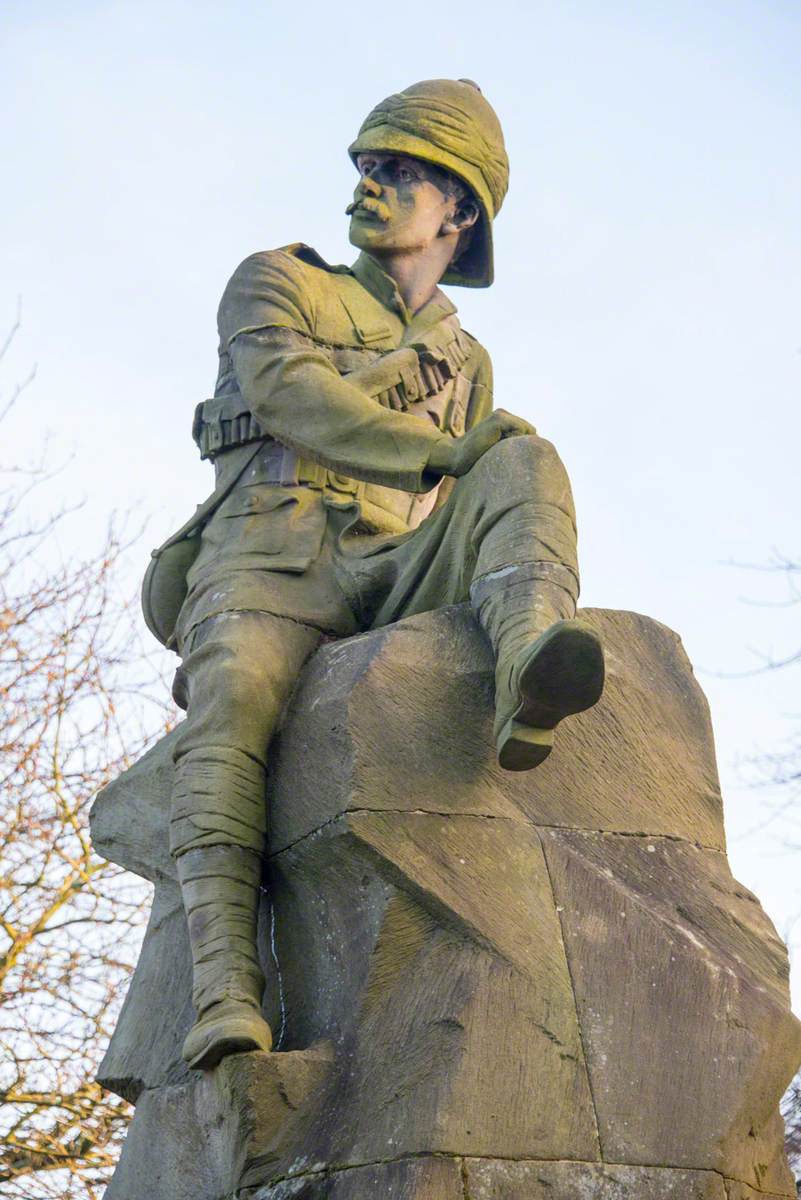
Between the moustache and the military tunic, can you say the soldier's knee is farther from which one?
the moustache

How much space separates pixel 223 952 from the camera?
4.23 m

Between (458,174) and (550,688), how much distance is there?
1.98 m

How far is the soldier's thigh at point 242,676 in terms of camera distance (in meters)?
4.45

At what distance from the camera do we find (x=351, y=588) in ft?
15.6

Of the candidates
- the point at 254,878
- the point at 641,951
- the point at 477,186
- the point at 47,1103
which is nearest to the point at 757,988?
the point at 641,951

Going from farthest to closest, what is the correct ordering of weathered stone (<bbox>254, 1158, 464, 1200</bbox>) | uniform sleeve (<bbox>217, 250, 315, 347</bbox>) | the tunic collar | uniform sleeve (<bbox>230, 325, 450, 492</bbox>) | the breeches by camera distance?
the tunic collar, uniform sleeve (<bbox>217, 250, 315, 347</bbox>), uniform sleeve (<bbox>230, 325, 450, 492</bbox>), the breeches, weathered stone (<bbox>254, 1158, 464, 1200</bbox>)

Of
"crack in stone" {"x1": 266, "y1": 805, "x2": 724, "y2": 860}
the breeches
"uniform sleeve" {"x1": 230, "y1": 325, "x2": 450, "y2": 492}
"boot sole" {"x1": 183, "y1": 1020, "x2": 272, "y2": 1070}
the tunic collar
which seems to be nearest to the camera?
"boot sole" {"x1": 183, "y1": 1020, "x2": 272, "y2": 1070}

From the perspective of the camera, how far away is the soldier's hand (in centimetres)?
457

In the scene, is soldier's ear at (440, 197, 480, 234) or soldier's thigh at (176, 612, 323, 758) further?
soldier's ear at (440, 197, 480, 234)

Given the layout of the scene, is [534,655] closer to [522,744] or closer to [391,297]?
[522,744]

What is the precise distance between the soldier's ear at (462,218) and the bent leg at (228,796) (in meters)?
1.36

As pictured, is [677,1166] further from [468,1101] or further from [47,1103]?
[47,1103]

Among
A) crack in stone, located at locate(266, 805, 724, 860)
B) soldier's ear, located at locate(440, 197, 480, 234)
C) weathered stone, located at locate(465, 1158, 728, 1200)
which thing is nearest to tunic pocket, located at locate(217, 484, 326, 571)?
crack in stone, located at locate(266, 805, 724, 860)

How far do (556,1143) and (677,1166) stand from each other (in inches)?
10.0
